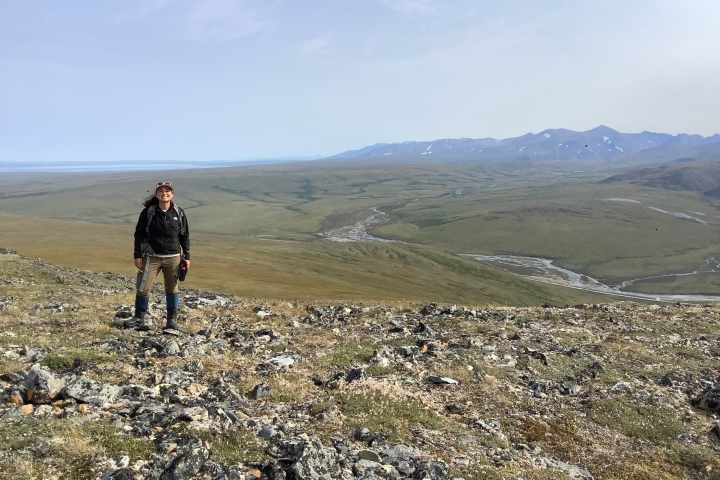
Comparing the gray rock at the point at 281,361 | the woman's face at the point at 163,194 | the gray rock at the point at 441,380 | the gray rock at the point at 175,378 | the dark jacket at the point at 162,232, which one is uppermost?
the woman's face at the point at 163,194

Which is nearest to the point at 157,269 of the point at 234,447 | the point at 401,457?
the point at 234,447

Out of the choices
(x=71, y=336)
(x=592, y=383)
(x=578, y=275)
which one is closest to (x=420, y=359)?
(x=592, y=383)

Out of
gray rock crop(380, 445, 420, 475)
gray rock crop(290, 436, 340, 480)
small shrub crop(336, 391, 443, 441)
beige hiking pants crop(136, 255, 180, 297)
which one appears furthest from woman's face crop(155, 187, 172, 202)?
gray rock crop(380, 445, 420, 475)

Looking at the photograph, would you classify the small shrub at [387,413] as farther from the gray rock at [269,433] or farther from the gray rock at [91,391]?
the gray rock at [91,391]

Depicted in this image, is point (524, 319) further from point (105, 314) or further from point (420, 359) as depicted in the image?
point (105, 314)

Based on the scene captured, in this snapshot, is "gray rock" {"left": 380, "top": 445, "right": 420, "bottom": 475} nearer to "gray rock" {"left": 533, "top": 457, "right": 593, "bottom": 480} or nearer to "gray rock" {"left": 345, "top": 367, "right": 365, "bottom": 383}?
"gray rock" {"left": 533, "top": 457, "right": 593, "bottom": 480}

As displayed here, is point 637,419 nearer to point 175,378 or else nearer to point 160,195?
point 175,378

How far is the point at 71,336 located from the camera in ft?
43.5

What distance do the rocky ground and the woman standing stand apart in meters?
2.06

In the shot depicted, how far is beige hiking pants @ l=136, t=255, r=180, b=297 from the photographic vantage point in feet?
43.2

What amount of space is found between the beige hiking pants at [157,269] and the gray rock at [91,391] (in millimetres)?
4587

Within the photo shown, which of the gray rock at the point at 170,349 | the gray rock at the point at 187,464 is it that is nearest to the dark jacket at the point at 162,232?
the gray rock at the point at 170,349

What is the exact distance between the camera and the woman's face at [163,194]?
12.4m

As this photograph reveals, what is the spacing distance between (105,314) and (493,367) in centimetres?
1441
